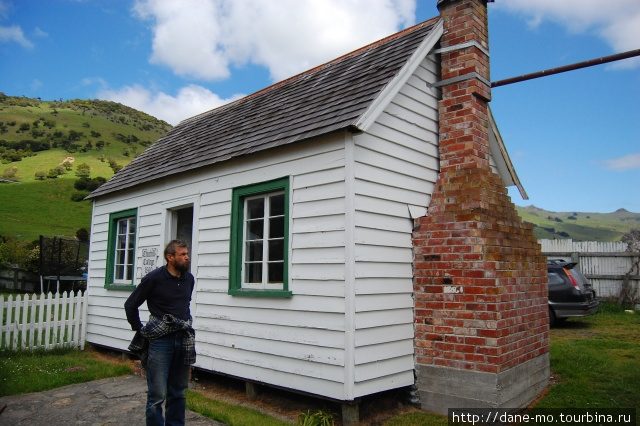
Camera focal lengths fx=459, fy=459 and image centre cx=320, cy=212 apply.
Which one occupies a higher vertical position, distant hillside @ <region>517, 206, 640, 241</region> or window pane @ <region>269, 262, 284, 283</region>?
distant hillside @ <region>517, 206, 640, 241</region>

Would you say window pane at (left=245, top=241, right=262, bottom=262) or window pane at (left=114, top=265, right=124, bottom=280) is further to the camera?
window pane at (left=114, top=265, right=124, bottom=280)

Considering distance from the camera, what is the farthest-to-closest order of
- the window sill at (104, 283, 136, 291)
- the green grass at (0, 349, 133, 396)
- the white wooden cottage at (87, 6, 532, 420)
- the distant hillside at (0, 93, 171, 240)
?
the distant hillside at (0, 93, 171, 240) < the window sill at (104, 283, 136, 291) < the green grass at (0, 349, 133, 396) < the white wooden cottage at (87, 6, 532, 420)

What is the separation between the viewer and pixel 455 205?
5973 millimetres

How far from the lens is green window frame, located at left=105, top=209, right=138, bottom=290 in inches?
385

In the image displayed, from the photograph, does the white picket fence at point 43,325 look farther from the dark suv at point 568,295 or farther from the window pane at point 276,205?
the dark suv at point 568,295

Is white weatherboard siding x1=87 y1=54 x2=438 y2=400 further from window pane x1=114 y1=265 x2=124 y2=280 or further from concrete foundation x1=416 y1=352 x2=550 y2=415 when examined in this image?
window pane x1=114 y1=265 x2=124 y2=280

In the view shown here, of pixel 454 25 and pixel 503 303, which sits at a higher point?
pixel 454 25

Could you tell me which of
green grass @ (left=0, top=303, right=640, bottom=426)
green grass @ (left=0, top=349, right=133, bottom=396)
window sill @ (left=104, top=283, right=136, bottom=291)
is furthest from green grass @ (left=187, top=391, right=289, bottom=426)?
window sill @ (left=104, top=283, right=136, bottom=291)

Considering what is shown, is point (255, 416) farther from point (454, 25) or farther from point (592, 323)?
point (592, 323)

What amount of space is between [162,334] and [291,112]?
13.2ft

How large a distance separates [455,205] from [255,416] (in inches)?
145

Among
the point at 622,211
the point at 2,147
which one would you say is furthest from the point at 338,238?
the point at 622,211

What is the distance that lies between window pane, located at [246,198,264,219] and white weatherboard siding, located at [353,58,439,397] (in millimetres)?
1892

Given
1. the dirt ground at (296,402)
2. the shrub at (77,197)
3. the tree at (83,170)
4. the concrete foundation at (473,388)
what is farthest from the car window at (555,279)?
the tree at (83,170)
